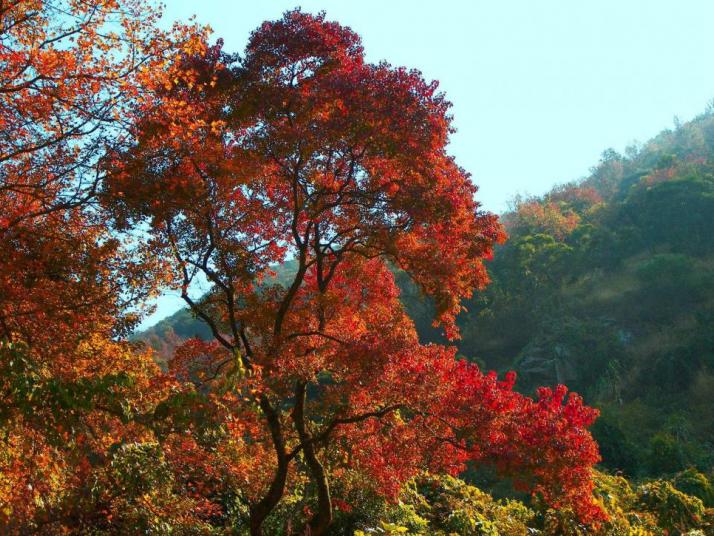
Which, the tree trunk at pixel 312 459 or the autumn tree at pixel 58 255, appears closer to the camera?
the autumn tree at pixel 58 255

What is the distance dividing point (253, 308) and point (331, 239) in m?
1.35

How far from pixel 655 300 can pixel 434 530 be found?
22350 mm

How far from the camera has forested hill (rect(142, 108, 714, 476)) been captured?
2216cm

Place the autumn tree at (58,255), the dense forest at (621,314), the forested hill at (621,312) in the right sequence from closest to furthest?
1. the autumn tree at (58,255)
2. the dense forest at (621,314)
3. the forested hill at (621,312)

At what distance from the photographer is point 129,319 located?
6562 millimetres

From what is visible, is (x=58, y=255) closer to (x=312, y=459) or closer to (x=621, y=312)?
(x=312, y=459)

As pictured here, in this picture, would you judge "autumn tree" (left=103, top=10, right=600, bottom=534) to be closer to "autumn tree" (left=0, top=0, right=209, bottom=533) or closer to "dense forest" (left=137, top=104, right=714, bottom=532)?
"autumn tree" (left=0, top=0, right=209, bottom=533)

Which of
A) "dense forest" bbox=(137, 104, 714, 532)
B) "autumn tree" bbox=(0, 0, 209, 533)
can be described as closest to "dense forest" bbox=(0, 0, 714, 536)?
"autumn tree" bbox=(0, 0, 209, 533)

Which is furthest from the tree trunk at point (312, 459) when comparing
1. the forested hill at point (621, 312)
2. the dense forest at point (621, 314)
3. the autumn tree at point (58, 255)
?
the forested hill at point (621, 312)

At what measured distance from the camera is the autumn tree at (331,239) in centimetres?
698

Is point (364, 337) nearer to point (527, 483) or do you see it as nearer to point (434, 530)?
point (527, 483)

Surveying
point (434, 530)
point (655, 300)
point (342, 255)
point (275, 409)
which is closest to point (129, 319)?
point (275, 409)

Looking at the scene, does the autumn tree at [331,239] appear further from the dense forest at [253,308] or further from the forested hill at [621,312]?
the forested hill at [621,312]

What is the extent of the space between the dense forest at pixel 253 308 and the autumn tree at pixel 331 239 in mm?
32
